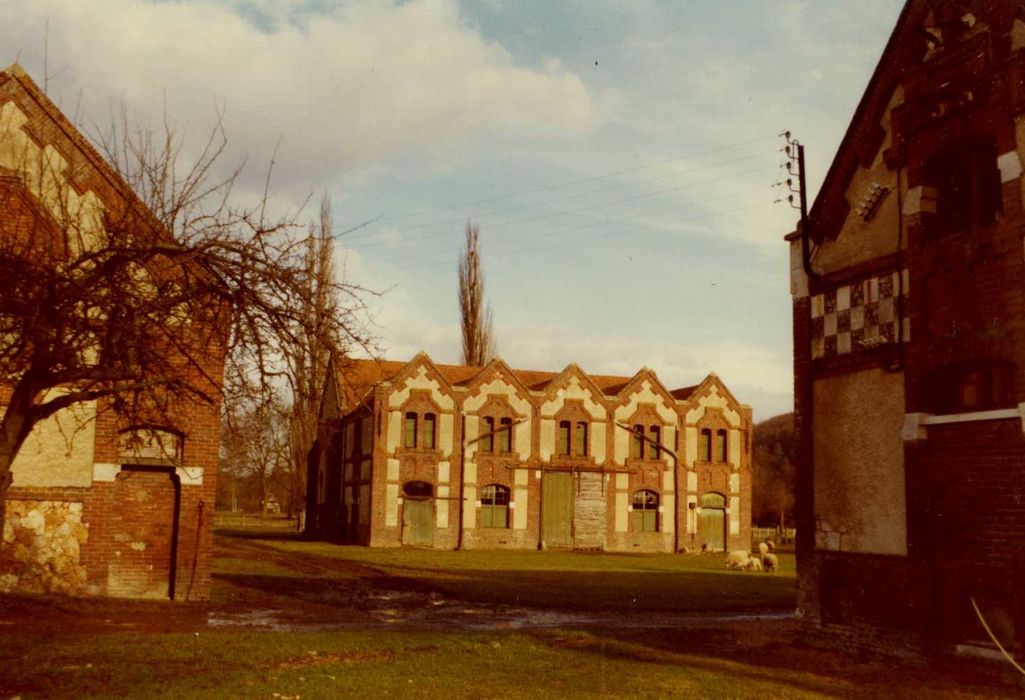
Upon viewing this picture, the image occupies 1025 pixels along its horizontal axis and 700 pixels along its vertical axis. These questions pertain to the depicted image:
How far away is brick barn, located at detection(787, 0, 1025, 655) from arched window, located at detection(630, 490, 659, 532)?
32.8 metres

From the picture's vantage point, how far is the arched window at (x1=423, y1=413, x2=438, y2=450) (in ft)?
146

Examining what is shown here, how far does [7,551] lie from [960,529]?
49.6 ft

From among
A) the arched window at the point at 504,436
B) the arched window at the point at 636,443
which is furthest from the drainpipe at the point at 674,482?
the arched window at the point at 504,436

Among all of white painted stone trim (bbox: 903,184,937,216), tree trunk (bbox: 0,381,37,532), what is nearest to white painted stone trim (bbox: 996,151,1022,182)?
white painted stone trim (bbox: 903,184,937,216)

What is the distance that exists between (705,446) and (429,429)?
14.1 meters

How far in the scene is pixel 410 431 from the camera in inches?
1745

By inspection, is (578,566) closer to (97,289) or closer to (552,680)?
(552,680)

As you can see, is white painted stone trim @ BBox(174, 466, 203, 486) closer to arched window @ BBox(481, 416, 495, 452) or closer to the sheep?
the sheep

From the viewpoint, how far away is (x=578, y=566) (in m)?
33.0

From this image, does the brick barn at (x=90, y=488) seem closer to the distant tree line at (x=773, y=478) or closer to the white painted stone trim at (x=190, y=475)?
the white painted stone trim at (x=190, y=475)

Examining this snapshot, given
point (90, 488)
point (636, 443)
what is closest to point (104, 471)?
point (90, 488)

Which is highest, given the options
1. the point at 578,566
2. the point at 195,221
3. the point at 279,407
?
the point at 195,221

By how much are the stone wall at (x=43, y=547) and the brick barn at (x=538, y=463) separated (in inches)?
969

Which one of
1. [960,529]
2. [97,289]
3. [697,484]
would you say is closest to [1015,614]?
[960,529]
